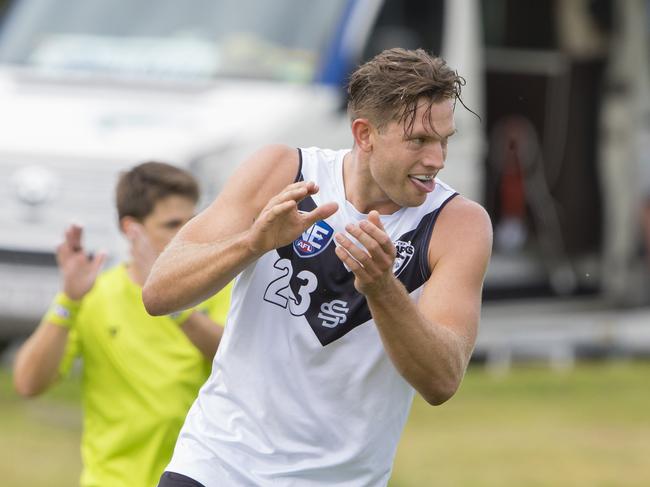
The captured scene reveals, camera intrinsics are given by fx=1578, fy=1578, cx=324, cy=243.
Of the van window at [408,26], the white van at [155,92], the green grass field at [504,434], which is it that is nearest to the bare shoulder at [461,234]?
the green grass field at [504,434]

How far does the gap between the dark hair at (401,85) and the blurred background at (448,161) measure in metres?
4.55

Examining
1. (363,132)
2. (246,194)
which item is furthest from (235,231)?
(363,132)

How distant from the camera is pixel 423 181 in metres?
3.78

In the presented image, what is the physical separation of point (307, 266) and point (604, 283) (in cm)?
852

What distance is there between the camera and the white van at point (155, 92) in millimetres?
8969

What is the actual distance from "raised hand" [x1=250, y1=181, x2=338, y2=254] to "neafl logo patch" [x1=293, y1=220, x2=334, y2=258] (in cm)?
25

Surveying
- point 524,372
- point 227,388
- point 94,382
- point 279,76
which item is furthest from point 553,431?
point 227,388

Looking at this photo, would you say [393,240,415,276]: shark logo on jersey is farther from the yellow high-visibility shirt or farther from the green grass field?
the green grass field

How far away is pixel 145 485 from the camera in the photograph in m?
4.80

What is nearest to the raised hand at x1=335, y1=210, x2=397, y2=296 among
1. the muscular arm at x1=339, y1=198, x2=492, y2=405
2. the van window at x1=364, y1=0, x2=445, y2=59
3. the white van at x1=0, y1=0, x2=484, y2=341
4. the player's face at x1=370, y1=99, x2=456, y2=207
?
the muscular arm at x1=339, y1=198, x2=492, y2=405

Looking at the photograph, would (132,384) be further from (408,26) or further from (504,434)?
(408,26)

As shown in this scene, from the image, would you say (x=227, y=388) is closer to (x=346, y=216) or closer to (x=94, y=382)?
(x=346, y=216)

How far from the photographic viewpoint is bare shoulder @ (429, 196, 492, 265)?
385 cm

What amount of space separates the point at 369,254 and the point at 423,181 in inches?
15.7
